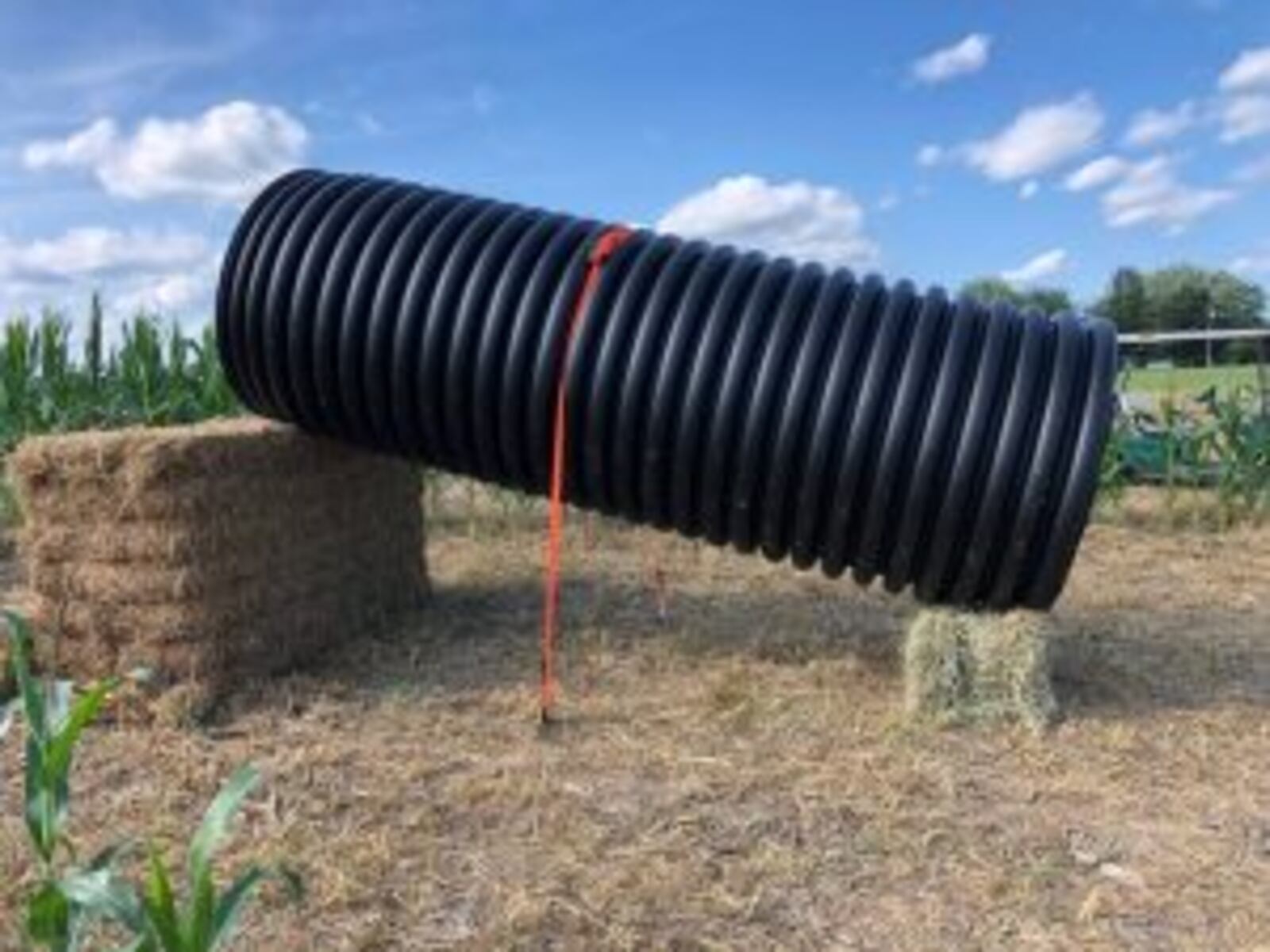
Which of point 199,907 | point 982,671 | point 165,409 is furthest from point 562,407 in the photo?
point 165,409

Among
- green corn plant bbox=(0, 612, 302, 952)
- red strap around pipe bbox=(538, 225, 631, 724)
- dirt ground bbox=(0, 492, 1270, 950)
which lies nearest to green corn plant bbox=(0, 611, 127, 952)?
green corn plant bbox=(0, 612, 302, 952)

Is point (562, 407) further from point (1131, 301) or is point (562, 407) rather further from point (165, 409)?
point (1131, 301)

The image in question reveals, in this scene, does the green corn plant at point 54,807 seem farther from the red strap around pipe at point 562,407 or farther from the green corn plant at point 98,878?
the red strap around pipe at point 562,407

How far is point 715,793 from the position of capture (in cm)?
480

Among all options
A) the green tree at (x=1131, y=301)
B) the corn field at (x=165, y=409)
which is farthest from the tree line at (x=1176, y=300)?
the corn field at (x=165, y=409)

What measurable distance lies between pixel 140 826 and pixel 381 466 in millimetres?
2681

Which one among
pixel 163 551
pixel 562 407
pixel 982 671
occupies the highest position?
pixel 562 407

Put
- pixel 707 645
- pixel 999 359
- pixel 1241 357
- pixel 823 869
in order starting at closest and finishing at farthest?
pixel 823 869, pixel 999 359, pixel 707 645, pixel 1241 357

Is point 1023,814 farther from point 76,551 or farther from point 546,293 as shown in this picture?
point 76,551

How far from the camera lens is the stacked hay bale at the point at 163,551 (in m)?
5.77

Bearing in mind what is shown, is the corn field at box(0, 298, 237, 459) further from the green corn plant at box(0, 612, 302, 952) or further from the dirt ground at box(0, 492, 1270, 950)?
the green corn plant at box(0, 612, 302, 952)

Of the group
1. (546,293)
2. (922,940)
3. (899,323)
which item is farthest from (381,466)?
(922,940)

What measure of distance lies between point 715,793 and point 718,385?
1.41 meters

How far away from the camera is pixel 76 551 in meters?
5.86
